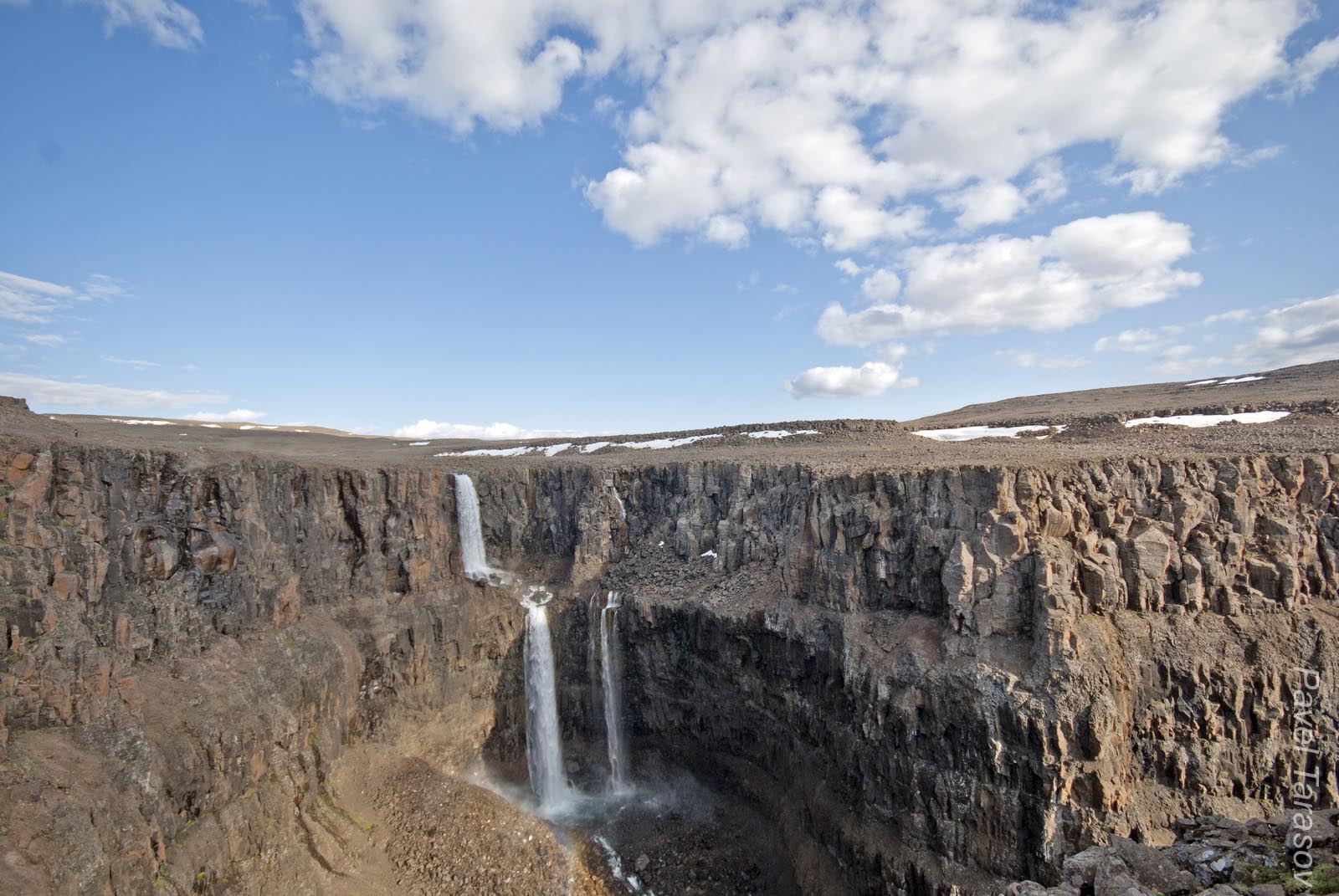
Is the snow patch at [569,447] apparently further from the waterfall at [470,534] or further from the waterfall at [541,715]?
the waterfall at [541,715]

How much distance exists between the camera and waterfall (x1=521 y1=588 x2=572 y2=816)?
102 feet

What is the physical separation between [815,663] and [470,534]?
20.7 metres

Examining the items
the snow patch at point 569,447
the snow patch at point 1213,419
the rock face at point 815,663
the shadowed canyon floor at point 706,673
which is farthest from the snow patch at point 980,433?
the snow patch at point 569,447

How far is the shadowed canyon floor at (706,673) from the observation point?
18.8m

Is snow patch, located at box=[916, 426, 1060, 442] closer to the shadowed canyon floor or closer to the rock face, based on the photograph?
the shadowed canyon floor

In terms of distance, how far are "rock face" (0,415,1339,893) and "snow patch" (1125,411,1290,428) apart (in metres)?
13.4

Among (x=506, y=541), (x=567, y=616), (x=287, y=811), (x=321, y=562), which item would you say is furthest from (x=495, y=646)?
(x=287, y=811)

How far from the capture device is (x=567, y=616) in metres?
34.1

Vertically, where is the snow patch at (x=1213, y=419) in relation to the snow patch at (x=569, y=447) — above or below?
below

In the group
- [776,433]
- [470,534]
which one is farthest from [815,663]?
[776,433]

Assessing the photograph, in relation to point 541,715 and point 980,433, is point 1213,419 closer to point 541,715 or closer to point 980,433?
point 980,433

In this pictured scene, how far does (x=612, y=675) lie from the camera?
32.9 m

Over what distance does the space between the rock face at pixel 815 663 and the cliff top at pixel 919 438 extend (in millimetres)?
3030

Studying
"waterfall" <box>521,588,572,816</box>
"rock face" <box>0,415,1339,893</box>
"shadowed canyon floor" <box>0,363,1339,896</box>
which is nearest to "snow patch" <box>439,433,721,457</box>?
"shadowed canyon floor" <box>0,363,1339,896</box>
